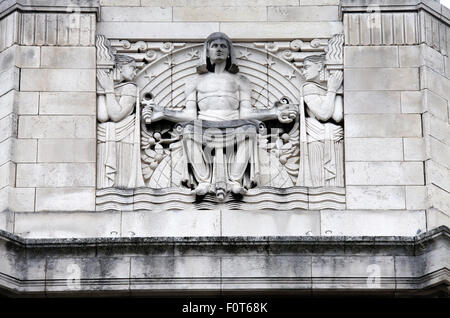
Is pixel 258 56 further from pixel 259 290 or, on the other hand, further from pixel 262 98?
pixel 259 290

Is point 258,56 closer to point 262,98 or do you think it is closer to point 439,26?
point 262,98

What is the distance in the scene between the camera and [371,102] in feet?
90.2

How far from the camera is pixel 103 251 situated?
25703 millimetres

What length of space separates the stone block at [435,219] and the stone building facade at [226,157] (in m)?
0.03

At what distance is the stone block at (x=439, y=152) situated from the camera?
2706 centimetres

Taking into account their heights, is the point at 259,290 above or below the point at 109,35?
below

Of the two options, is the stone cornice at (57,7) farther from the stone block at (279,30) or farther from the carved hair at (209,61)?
Result: the stone block at (279,30)

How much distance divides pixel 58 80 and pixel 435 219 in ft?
17.7

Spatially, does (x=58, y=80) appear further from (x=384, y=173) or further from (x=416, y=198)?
(x=416, y=198)

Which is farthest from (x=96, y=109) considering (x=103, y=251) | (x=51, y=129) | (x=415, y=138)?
(x=415, y=138)

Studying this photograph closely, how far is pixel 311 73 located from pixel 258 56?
814 millimetres

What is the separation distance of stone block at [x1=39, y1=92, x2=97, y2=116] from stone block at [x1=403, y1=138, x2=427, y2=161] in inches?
164
